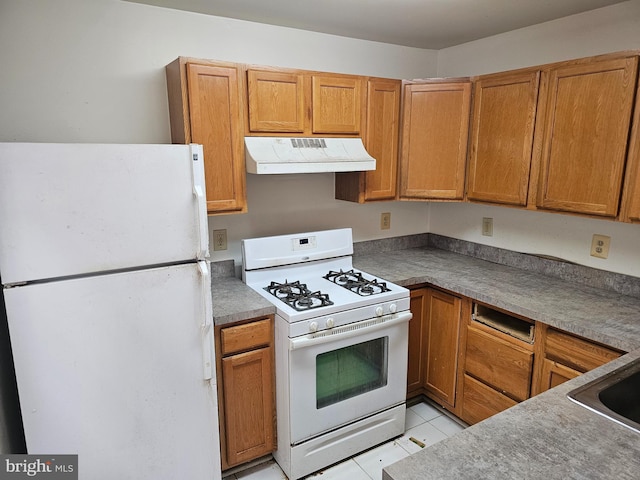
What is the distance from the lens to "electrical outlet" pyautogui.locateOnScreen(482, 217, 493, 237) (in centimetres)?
279

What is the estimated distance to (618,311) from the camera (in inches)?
75.5

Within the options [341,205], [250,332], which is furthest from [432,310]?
[250,332]

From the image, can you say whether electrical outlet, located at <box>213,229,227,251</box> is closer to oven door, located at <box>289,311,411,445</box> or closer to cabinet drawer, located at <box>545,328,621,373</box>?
oven door, located at <box>289,311,411,445</box>

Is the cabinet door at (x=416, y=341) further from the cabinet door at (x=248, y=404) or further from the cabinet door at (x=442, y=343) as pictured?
the cabinet door at (x=248, y=404)

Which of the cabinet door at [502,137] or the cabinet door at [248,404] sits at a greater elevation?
the cabinet door at [502,137]

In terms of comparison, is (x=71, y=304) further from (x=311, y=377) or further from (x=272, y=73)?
(x=272, y=73)

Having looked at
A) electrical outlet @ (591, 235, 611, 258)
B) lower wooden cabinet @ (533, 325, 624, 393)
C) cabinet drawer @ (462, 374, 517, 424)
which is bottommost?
cabinet drawer @ (462, 374, 517, 424)

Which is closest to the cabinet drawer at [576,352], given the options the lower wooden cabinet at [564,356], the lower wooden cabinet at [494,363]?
the lower wooden cabinet at [564,356]

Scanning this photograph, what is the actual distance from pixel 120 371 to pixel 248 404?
68cm

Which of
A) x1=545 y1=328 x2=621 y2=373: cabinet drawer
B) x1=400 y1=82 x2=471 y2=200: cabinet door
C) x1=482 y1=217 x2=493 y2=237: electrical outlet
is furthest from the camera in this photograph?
x1=482 y1=217 x2=493 y2=237: electrical outlet

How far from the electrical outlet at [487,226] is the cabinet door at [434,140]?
36 centimetres

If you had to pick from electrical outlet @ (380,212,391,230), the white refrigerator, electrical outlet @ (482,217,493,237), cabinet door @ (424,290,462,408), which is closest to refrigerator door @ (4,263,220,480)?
the white refrigerator

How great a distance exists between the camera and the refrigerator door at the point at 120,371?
1.46m

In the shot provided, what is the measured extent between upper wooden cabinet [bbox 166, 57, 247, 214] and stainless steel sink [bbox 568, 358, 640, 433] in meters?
1.63
